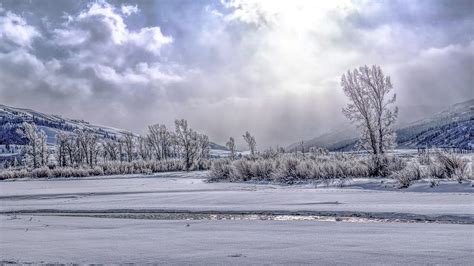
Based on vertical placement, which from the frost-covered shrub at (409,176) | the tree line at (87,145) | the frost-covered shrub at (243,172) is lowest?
the frost-covered shrub at (409,176)

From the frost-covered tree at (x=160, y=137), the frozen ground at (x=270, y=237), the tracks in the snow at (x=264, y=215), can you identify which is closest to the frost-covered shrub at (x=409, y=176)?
the frozen ground at (x=270, y=237)

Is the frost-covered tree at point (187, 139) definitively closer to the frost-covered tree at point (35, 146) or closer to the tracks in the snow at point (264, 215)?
the frost-covered tree at point (35, 146)

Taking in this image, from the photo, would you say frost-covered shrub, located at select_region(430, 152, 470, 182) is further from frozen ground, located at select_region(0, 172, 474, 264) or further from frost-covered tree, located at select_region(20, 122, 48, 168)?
frost-covered tree, located at select_region(20, 122, 48, 168)

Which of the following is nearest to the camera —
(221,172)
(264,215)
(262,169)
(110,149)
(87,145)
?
(264,215)

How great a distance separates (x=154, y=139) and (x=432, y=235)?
7489 centimetres

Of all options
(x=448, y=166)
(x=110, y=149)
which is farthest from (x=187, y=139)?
(x=110, y=149)

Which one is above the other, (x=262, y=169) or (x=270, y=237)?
(x=262, y=169)

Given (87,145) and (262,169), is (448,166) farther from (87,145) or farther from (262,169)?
(87,145)

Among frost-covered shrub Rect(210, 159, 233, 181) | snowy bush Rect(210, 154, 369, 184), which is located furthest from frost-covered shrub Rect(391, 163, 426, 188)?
frost-covered shrub Rect(210, 159, 233, 181)

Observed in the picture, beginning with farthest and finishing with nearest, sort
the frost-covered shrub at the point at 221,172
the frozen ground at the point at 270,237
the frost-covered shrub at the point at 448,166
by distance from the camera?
1. the frost-covered shrub at the point at 221,172
2. the frost-covered shrub at the point at 448,166
3. the frozen ground at the point at 270,237

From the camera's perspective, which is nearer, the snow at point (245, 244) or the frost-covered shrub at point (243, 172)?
the snow at point (245, 244)

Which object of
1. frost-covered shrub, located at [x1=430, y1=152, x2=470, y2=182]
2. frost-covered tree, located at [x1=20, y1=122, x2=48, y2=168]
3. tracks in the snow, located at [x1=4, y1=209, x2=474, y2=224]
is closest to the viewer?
tracks in the snow, located at [x1=4, y1=209, x2=474, y2=224]

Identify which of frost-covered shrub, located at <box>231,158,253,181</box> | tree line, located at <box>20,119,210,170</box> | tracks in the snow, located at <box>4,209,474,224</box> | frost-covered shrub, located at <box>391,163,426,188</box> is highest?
tree line, located at <box>20,119,210,170</box>

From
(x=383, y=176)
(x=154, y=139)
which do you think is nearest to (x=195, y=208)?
(x=383, y=176)
